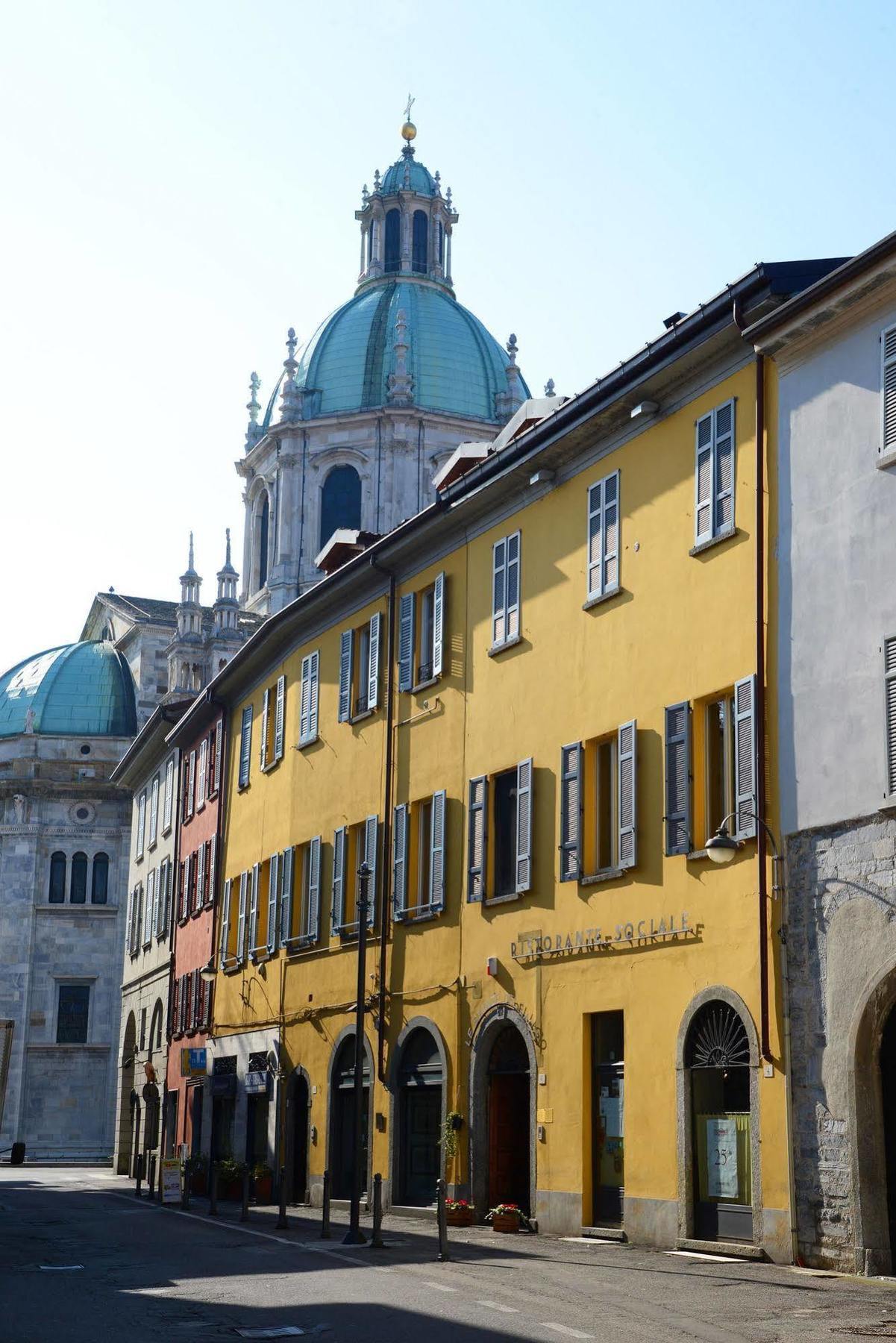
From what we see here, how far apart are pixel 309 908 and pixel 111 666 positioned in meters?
57.1

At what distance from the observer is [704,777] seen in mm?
21969

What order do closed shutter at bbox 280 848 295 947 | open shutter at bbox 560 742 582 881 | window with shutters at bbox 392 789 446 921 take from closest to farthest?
open shutter at bbox 560 742 582 881
window with shutters at bbox 392 789 446 921
closed shutter at bbox 280 848 295 947

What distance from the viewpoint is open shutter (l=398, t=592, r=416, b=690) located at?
31.2 m

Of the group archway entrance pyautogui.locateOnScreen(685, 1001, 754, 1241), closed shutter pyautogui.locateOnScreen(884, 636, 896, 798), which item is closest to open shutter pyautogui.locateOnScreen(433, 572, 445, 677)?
archway entrance pyautogui.locateOnScreen(685, 1001, 754, 1241)

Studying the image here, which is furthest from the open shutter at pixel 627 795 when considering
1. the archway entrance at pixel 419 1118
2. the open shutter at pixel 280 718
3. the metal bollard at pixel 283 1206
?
the open shutter at pixel 280 718

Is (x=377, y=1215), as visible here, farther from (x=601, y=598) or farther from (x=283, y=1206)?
(x=601, y=598)

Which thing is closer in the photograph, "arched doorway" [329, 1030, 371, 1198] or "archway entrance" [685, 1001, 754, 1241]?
"archway entrance" [685, 1001, 754, 1241]

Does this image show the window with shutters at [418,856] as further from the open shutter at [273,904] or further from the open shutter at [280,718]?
the open shutter at [280,718]

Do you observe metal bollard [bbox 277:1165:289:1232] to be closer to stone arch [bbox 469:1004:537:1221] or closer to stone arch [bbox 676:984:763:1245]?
stone arch [bbox 469:1004:537:1221]

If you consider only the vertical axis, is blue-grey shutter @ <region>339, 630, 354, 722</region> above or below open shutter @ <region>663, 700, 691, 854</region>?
above

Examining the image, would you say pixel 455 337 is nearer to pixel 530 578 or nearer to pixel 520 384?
pixel 520 384

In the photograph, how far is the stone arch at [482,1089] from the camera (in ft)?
86.7

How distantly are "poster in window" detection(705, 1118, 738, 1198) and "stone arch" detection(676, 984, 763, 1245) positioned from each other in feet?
0.89

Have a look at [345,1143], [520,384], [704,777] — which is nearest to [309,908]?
[345,1143]
